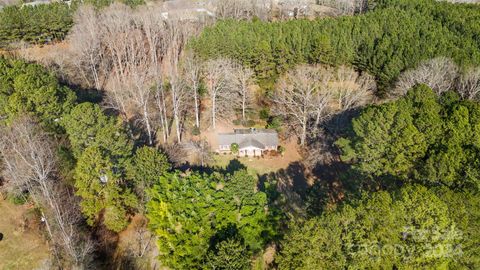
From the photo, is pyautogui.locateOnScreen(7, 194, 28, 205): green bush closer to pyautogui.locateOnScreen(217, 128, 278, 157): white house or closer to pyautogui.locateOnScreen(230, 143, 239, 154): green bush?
pyautogui.locateOnScreen(217, 128, 278, 157): white house

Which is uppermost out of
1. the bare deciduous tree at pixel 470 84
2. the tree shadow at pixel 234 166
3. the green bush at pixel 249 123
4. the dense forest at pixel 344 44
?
the dense forest at pixel 344 44

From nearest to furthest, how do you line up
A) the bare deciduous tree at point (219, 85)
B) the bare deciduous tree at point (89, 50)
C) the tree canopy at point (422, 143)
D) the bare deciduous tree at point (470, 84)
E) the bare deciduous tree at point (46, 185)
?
the tree canopy at point (422, 143), the bare deciduous tree at point (46, 185), the bare deciduous tree at point (470, 84), the bare deciduous tree at point (219, 85), the bare deciduous tree at point (89, 50)

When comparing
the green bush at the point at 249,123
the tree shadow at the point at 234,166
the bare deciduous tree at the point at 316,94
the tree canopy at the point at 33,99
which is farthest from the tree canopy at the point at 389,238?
the tree canopy at the point at 33,99

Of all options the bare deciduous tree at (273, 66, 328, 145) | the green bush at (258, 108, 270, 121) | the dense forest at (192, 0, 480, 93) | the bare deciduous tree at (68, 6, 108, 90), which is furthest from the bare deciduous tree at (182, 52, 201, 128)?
the bare deciduous tree at (68, 6, 108, 90)

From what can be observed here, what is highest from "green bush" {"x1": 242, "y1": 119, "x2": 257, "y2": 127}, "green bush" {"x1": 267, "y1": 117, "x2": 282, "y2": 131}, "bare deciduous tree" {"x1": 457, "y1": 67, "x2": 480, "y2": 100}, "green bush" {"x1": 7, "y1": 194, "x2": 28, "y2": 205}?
"bare deciduous tree" {"x1": 457, "y1": 67, "x2": 480, "y2": 100}

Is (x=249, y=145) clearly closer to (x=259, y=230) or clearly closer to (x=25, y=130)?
(x=259, y=230)

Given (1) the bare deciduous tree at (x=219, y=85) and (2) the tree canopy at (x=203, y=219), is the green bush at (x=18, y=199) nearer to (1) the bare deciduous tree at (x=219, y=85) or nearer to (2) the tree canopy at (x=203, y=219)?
(2) the tree canopy at (x=203, y=219)
